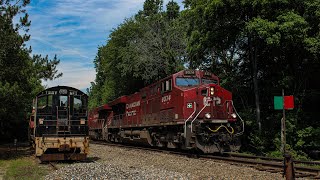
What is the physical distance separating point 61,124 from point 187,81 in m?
6.25

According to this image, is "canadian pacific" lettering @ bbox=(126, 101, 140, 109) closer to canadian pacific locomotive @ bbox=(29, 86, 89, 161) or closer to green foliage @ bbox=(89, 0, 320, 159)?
green foliage @ bbox=(89, 0, 320, 159)

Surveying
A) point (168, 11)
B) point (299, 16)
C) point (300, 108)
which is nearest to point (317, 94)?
point (300, 108)

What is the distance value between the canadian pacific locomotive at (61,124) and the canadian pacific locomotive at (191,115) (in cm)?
421

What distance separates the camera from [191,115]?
15.9 metres

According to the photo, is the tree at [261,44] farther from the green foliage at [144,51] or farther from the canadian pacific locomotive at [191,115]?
the green foliage at [144,51]

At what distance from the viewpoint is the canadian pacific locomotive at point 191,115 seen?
15695mm

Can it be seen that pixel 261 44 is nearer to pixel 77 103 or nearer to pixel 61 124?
pixel 77 103

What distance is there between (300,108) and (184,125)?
822 centimetres

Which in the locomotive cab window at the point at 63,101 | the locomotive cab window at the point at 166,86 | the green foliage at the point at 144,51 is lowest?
the locomotive cab window at the point at 63,101

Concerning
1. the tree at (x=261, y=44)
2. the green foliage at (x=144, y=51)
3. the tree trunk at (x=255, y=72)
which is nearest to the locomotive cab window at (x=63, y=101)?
the tree at (x=261, y=44)

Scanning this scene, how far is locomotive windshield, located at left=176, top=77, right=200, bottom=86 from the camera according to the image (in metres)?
17.1

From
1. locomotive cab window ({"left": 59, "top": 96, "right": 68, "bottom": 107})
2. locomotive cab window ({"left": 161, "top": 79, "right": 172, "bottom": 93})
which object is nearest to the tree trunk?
locomotive cab window ({"left": 161, "top": 79, "right": 172, "bottom": 93})

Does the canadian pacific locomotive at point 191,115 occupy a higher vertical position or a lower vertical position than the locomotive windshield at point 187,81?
lower

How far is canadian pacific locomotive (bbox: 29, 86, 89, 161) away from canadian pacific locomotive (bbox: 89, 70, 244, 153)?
13.8 feet
